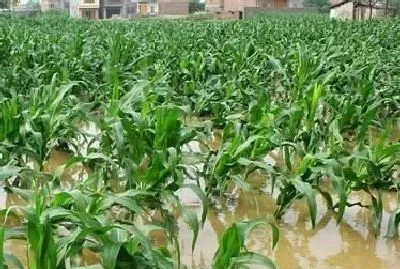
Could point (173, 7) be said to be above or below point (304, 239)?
above

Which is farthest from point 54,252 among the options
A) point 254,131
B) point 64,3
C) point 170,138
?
point 64,3

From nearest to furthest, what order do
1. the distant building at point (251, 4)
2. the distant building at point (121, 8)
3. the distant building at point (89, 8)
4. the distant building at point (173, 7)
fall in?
the distant building at point (251, 4) < the distant building at point (173, 7) < the distant building at point (121, 8) < the distant building at point (89, 8)

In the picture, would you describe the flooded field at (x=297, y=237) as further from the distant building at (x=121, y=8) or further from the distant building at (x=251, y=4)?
the distant building at (x=121, y=8)

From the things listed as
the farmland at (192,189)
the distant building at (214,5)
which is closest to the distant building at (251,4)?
the distant building at (214,5)

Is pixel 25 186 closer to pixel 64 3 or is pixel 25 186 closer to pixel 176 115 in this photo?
pixel 176 115

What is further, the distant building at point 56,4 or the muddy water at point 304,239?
the distant building at point 56,4

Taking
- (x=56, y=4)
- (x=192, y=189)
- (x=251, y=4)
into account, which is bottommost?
(x=192, y=189)

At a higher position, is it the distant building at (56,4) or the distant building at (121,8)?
the distant building at (56,4)

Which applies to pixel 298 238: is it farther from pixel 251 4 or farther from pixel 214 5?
pixel 214 5

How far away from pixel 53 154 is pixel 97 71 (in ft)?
10.0

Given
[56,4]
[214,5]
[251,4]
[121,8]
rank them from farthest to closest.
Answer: [56,4] → [121,8] → [214,5] → [251,4]

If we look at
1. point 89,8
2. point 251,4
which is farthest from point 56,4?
point 251,4

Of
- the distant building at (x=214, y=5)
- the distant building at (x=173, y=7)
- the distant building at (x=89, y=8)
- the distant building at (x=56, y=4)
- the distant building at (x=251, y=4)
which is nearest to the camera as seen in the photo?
the distant building at (x=251, y=4)

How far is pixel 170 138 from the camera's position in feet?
9.82
